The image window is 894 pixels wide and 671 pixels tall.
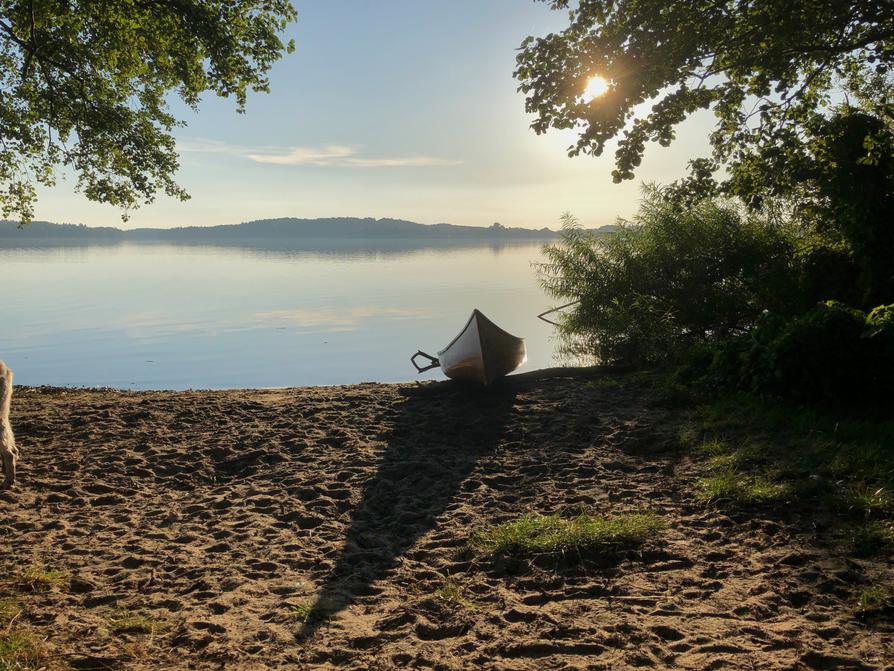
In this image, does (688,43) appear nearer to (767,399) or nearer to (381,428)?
(767,399)

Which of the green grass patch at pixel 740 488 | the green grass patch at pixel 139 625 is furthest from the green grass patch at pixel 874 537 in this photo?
the green grass patch at pixel 139 625

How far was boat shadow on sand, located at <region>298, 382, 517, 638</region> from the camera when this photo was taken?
5.25 m

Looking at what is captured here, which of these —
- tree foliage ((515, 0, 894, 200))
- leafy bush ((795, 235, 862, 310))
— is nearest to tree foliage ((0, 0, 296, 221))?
tree foliage ((515, 0, 894, 200))

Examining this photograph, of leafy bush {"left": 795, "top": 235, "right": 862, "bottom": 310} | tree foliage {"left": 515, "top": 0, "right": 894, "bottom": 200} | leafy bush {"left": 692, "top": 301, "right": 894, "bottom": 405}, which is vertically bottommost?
leafy bush {"left": 692, "top": 301, "right": 894, "bottom": 405}

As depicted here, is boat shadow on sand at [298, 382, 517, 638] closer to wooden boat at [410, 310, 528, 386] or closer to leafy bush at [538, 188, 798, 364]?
wooden boat at [410, 310, 528, 386]

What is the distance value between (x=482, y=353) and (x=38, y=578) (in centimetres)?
835

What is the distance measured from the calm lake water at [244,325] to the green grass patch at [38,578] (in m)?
14.1

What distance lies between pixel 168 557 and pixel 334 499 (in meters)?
1.91

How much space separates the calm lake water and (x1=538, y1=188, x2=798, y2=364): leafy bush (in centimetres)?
630

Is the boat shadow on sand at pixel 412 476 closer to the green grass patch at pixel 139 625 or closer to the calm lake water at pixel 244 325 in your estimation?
the green grass patch at pixel 139 625

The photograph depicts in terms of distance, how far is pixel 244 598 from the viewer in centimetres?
488

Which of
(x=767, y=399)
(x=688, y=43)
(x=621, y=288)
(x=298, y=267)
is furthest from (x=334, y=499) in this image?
(x=298, y=267)

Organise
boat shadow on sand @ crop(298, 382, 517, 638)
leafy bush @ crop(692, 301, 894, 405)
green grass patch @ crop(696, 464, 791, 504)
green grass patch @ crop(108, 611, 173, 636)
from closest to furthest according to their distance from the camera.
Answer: green grass patch @ crop(108, 611, 173, 636) < boat shadow on sand @ crop(298, 382, 517, 638) < green grass patch @ crop(696, 464, 791, 504) < leafy bush @ crop(692, 301, 894, 405)

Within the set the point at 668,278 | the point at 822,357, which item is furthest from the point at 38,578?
the point at 668,278
